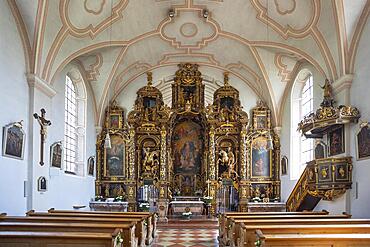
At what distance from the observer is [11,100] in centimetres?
1387

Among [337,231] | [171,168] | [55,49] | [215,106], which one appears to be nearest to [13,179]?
[55,49]

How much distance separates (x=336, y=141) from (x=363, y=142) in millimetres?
2084

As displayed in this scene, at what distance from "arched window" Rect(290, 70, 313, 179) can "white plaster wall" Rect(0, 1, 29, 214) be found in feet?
41.0

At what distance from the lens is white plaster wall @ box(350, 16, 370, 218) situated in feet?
46.0

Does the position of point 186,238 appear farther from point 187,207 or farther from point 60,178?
point 187,207

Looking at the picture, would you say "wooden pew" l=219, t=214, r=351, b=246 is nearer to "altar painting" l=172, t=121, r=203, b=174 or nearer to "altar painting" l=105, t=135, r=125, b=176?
"altar painting" l=172, t=121, r=203, b=174

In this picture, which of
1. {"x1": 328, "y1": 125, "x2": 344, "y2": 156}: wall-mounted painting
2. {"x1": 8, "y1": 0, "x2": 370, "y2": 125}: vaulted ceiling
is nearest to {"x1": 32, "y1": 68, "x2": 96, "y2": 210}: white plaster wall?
{"x1": 8, "y1": 0, "x2": 370, "y2": 125}: vaulted ceiling

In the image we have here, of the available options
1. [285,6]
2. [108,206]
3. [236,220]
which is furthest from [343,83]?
[108,206]

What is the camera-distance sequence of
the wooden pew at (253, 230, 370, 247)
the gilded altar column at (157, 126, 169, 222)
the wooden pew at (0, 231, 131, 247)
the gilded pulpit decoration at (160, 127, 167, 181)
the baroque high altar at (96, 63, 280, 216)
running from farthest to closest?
1. the baroque high altar at (96, 63, 280, 216)
2. the gilded pulpit decoration at (160, 127, 167, 181)
3. the gilded altar column at (157, 126, 169, 222)
4. the wooden pew at (0, 231, 131, 247)
5. the wooden pew at (253, 230, 370, 247)

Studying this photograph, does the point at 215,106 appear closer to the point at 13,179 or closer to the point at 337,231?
the point at 13,179

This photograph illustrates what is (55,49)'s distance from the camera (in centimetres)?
1659

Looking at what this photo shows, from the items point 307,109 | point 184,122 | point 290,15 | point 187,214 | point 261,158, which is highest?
point 290,15

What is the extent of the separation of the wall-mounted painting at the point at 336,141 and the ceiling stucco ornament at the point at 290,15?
3850mm

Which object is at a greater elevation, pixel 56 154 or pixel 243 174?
pixel 56 154
